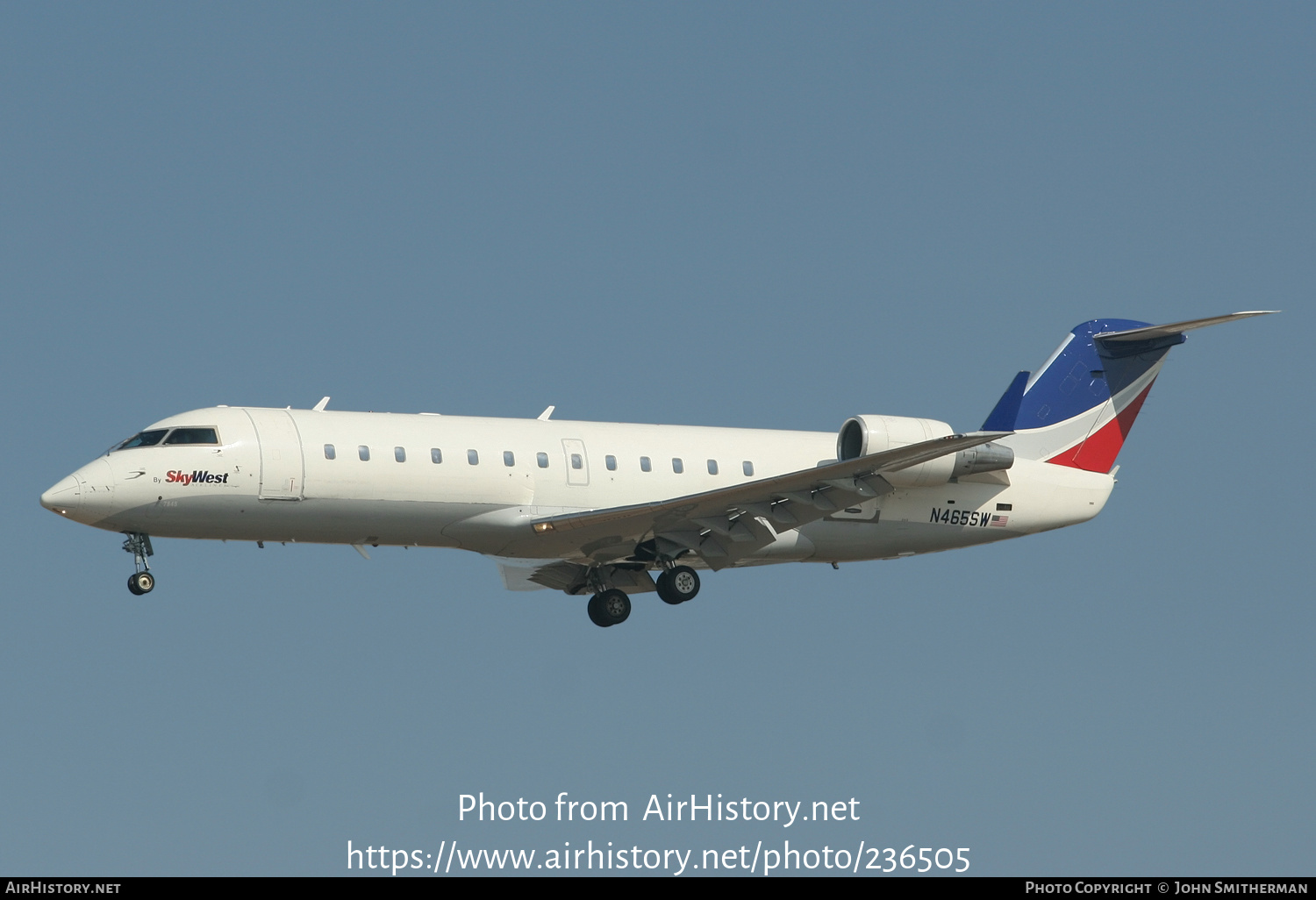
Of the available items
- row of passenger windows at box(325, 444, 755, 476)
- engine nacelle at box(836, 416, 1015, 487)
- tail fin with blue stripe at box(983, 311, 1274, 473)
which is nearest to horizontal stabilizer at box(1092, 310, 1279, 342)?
tail fin with blue stripe at box(983, 311, 1274, 473)

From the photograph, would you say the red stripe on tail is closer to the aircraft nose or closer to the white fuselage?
the white fuselage

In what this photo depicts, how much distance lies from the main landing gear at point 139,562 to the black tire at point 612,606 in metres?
7.69

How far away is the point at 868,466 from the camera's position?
2958 centimetres

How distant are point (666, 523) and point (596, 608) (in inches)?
105

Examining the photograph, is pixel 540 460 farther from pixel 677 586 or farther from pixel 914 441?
pixel 914 441

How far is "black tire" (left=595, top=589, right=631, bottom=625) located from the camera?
31734 millimetres

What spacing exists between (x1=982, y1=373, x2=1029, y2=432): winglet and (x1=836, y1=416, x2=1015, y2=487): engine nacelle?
1.62ft

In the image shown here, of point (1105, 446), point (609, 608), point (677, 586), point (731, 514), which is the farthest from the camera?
point (1105, 446)

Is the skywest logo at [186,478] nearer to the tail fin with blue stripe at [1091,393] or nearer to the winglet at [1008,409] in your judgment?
the winglet at [1008,409]

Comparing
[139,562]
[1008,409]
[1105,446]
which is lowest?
[139,562]

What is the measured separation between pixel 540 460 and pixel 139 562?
6.45 metres

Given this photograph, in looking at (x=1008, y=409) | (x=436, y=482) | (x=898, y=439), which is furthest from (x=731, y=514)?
(x=1008, y=409)

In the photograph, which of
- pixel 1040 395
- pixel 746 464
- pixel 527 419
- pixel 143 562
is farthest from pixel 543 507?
pixel 1040 395

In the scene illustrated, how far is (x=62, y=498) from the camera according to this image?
27516 mm
